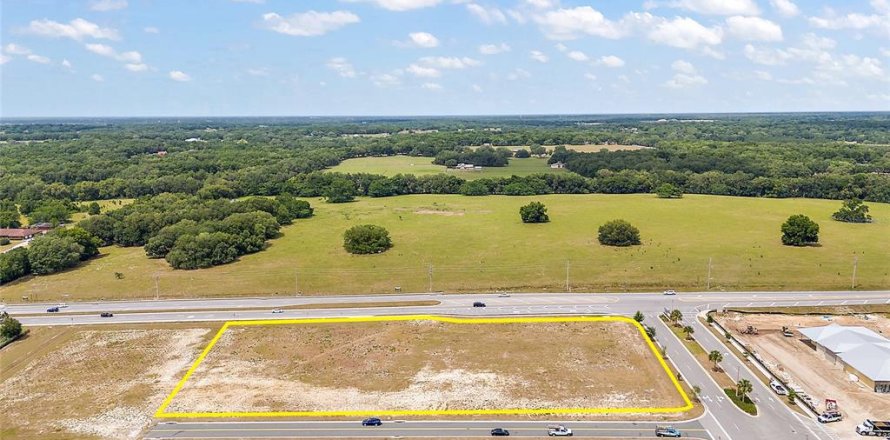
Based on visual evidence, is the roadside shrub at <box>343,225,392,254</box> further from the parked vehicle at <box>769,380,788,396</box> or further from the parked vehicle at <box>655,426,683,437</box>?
the parked vehicle at <box>769,380,788,396</box>

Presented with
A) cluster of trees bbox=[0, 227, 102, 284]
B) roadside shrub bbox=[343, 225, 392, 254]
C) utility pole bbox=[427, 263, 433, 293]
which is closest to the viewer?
utility pole bbox=[427, 263, 433, 293]

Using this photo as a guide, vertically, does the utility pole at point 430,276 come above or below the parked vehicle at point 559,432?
above

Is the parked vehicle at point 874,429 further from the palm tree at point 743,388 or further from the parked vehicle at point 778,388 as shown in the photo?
the palm tree at point 743,388

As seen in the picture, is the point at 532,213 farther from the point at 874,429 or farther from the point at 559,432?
the point at 874,429

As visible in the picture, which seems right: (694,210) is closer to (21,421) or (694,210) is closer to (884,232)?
(884,232)

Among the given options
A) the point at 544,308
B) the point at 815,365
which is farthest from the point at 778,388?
the point at 544,308

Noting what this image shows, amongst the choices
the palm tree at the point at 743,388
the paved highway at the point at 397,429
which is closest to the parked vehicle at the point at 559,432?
the paved highway at the point at 397,429

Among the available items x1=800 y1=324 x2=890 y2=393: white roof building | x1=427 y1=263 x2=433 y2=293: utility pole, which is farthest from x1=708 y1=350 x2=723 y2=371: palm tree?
x1=427 y1=263 x2=433 y2=293: utility pole
